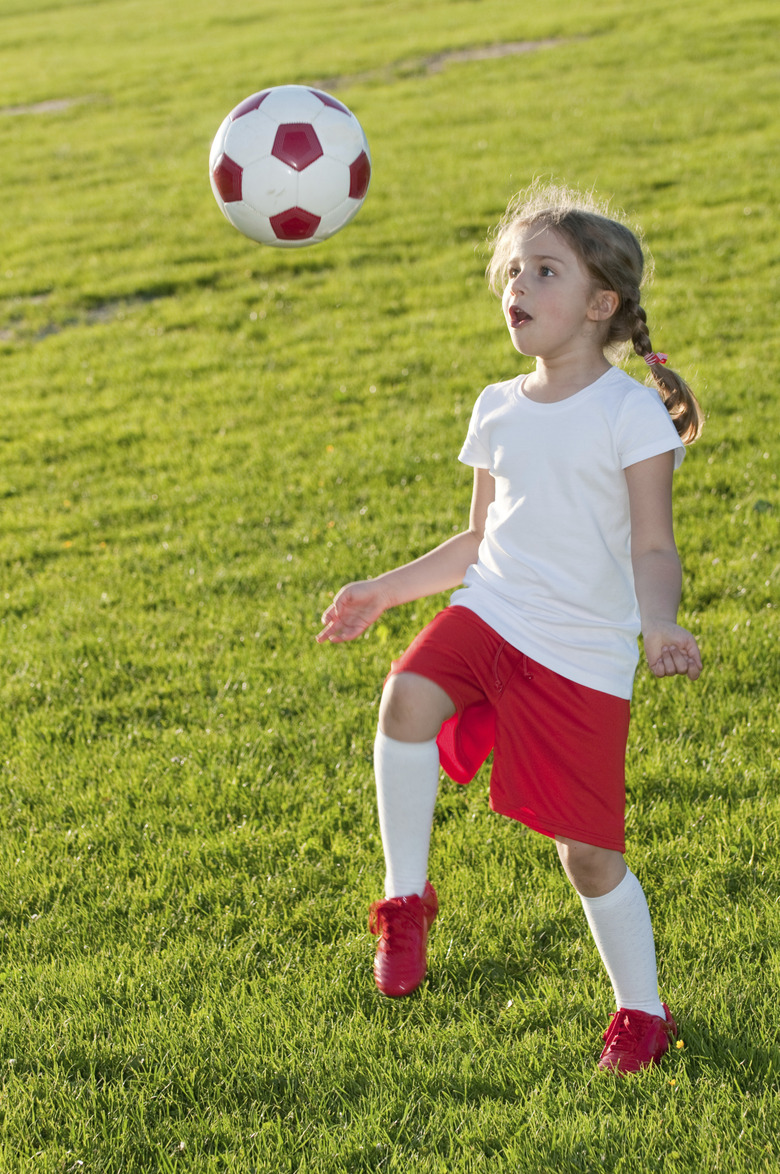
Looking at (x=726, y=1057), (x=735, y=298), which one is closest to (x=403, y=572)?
(x=726, y=1057)

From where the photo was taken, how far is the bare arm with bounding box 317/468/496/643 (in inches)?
115

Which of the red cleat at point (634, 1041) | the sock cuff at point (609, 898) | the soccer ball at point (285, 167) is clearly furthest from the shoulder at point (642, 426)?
the soccer ball at point (285, 167)

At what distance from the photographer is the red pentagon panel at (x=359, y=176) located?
4094 millimetres

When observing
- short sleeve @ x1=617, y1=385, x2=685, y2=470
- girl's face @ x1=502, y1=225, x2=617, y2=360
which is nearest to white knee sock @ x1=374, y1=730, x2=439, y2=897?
short sleeve @ x1=617, y1=385, x2=685, y2=470

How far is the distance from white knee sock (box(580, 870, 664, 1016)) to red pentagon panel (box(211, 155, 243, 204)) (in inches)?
104

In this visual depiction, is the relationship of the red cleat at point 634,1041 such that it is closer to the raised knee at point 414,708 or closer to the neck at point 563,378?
the raised knee at point 414,708

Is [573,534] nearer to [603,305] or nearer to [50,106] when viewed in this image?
[603,305]

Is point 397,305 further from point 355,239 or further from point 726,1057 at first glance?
point 726,1057

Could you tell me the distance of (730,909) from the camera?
3119 mm

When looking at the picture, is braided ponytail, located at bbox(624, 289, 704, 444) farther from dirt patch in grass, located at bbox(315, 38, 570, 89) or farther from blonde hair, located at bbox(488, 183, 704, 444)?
dirt patch in grass, located at bbox(315, 38, 570, 89)

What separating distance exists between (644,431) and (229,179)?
203 cm

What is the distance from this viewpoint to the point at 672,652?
2.29 meters

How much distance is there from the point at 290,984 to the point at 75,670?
2.22 metres

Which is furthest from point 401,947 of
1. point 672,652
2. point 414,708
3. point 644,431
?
point 644,431
